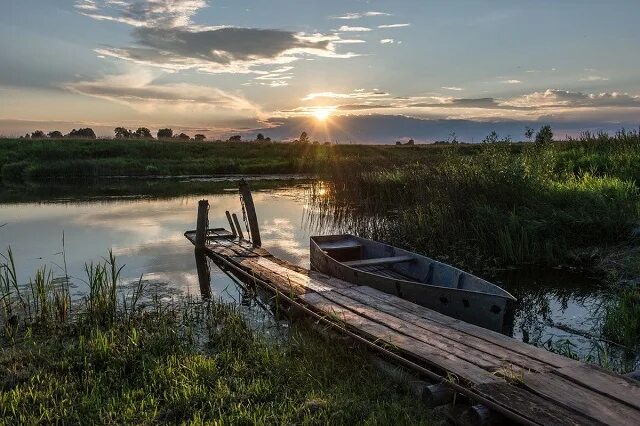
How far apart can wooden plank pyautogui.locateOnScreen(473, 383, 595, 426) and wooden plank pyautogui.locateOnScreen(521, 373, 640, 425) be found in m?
0.09

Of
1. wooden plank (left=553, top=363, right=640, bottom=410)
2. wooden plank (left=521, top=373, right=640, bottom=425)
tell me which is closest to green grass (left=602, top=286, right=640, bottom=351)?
wooden plank (left=553, top=363, right=640, bottom=410)

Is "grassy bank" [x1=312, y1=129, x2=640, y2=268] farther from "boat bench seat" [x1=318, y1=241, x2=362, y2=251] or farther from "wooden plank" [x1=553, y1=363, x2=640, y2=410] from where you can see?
"wooden plank" [x1=553, y1=363, x2=640, y2=410]

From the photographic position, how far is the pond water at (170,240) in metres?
10.3

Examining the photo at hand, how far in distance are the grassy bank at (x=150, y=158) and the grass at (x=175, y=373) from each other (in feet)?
106

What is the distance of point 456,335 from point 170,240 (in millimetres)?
13333

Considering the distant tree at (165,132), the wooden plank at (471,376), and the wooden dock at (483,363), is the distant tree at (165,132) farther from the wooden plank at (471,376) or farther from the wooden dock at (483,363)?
the wooden plank at (471,376)

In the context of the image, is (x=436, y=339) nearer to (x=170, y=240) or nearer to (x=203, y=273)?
(x=203, y=273)

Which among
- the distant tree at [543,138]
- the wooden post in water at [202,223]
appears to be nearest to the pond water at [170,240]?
the wooden post in water at [202,223]

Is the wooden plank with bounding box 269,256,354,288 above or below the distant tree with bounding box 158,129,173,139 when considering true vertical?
below

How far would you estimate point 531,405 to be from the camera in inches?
196

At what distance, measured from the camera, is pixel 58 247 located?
1744 centimetres

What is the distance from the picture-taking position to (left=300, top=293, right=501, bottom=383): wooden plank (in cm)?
575

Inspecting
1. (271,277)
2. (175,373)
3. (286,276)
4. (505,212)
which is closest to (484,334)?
(175,373)

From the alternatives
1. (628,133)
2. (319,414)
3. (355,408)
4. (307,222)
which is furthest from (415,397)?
(628,133)
